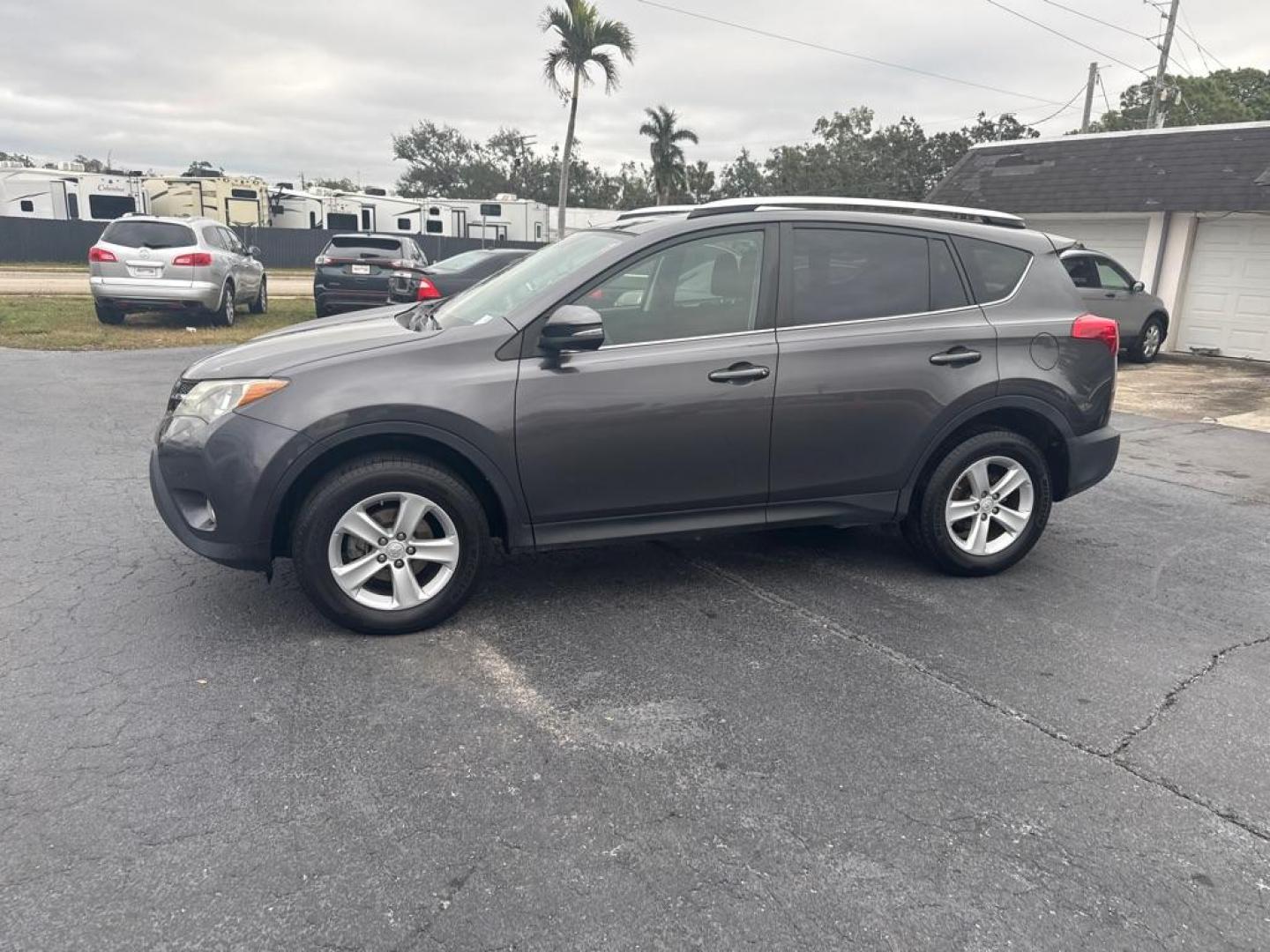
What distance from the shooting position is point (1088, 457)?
16.1 feet

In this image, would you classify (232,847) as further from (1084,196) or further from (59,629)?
(1084,196)

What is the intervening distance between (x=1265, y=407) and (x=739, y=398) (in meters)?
9.90

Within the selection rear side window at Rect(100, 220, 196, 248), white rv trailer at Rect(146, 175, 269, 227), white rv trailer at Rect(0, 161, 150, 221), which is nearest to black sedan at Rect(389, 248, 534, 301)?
rear side window at Rect(100, 220, 196, 248)

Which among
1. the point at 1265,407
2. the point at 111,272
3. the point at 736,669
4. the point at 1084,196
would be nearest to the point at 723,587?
the point at 736,669

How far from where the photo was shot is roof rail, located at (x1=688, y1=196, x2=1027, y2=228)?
4410 millimetres

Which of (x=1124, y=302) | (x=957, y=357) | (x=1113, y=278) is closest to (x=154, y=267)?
(x=957, y=357)

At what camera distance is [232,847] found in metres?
2.58

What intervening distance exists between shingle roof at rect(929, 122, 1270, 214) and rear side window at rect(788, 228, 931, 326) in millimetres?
13322

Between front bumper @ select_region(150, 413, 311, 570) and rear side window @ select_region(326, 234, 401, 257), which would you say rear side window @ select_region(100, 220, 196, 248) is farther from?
front bumper @ select_region(150, 413, 311, 570)

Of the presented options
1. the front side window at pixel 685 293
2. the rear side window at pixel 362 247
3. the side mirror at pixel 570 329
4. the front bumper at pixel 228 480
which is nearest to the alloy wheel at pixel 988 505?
the front side window at pixel 685 293

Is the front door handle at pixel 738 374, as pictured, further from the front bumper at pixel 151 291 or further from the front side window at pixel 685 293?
the front bumper at pixel 151 291

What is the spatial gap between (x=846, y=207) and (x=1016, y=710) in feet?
8.22

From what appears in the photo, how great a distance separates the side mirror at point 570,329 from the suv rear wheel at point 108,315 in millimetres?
12796

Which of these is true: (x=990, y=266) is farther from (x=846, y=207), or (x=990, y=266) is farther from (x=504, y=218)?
(x=504, y=218)
